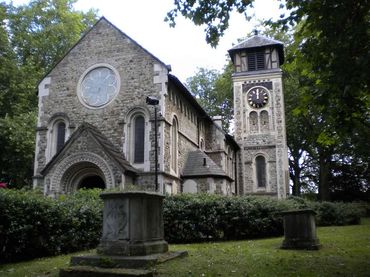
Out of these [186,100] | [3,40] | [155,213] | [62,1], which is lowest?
[155,213]

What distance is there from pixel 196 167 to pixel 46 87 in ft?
31.4

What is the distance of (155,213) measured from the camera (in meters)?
8.62

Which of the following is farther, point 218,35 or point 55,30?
point 55,30

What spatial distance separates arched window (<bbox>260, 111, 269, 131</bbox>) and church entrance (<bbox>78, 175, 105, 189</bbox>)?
16.6 metres

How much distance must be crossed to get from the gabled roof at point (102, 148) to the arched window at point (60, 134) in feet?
7.78

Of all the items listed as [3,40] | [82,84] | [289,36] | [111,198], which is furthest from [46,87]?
[289,36]

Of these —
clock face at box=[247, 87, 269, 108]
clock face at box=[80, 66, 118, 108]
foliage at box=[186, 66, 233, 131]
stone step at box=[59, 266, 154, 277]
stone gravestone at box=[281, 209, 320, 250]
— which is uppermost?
foliage at box=[186, 66, 233, 131]

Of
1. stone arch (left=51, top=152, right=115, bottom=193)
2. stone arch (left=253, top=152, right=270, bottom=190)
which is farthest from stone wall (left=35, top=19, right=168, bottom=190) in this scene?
stone arch (left=253, top=152, right=270, bottom=190)

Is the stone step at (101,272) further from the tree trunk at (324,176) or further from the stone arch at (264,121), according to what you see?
the tree trunk at (324,176)

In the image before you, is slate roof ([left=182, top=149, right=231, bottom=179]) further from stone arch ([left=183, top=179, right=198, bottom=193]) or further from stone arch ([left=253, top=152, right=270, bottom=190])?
Answer: stone arch ([left=253, top=152, right=270, bottom=190])

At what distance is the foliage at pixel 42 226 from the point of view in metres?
9.55

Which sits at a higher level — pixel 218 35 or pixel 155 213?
pixel 218 35

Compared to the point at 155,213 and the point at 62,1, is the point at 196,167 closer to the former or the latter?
the point at 155,213

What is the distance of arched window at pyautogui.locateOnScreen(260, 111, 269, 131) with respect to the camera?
108 ft
